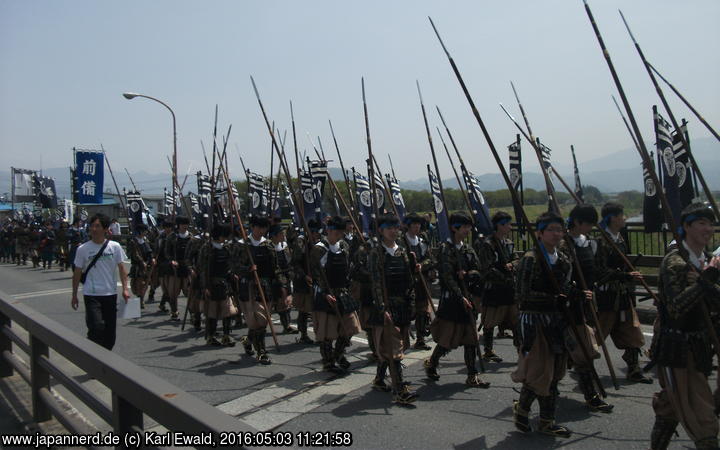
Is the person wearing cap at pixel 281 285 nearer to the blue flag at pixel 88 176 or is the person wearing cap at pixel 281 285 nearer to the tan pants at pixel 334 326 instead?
the tan pants at pixel 334 326

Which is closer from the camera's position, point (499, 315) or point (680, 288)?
point (680, 288)

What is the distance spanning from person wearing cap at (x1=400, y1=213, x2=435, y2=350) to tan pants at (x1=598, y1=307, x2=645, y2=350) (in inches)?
79.4

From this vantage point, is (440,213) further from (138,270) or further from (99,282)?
(138,270)

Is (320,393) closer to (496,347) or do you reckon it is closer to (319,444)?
(319,444)

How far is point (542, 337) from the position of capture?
4.34m

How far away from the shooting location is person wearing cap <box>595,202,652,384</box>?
5734mm

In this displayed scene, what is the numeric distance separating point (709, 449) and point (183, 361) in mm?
5955

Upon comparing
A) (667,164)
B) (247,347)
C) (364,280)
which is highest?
(667,164)

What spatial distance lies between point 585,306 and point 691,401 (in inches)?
85.6

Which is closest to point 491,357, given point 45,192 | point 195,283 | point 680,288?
point 680,288

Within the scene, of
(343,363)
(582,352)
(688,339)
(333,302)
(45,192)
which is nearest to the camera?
(688,339)

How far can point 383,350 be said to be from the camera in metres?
5.47

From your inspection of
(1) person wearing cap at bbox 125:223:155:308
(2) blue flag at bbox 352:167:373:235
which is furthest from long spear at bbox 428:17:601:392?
(1) person wearing cap at bbox 125:223:155:308

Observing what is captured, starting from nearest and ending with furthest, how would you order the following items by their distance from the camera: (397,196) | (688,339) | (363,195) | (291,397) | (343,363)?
(688,339)
(291,397)
(343,363)
(363,195)
(397,196)
